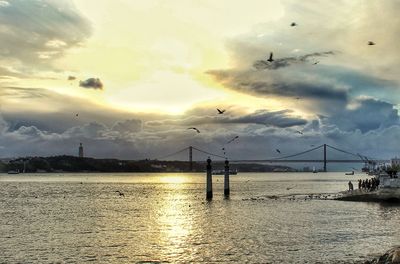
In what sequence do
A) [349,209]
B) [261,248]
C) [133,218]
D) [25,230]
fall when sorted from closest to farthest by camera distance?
[261,248] < [25,230] < [133,218] < [349,209]

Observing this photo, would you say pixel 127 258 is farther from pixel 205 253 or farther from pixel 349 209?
pixel 349 209

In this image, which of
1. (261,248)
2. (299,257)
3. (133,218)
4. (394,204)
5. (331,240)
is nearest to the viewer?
(299,257)

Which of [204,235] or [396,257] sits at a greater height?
[396,257]

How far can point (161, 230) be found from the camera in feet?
179

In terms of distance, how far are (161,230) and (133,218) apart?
A: 13411 millimetres

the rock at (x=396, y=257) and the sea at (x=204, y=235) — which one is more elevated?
the rock at (x=396, y=257)

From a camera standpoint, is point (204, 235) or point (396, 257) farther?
point (204, 235)

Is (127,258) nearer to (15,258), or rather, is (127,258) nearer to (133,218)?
(15,258)

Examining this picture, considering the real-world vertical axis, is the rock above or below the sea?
above

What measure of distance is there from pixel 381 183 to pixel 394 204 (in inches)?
202

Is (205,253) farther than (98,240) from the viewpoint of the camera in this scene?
No

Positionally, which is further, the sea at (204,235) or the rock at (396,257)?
the sea at (204,235)

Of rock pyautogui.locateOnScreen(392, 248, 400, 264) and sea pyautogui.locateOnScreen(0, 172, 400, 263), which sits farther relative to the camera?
sea pyautogui.locateOnScreen(0, 172, 400, 263)

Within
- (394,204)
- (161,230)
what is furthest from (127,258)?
(394,204)
